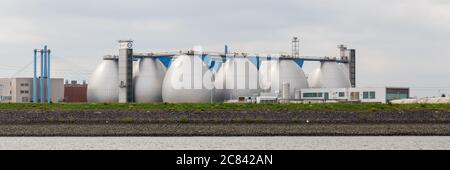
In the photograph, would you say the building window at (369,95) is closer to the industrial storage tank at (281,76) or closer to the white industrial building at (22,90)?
the industrial storage tank at (281,76)

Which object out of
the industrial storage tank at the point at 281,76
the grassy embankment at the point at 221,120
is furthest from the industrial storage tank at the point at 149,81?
the grassy embankment at the point at 221,120

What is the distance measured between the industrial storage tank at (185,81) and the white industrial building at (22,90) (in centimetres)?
2164

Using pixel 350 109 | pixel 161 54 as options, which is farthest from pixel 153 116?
pixel 161 54

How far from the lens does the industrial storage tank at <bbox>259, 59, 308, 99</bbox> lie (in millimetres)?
98375

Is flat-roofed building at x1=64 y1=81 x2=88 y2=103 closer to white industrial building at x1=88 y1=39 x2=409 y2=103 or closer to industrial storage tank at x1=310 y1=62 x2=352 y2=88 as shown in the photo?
white industrial building at x1=88 y1=39 x2=409 y2=103

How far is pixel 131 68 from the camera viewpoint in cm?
9412

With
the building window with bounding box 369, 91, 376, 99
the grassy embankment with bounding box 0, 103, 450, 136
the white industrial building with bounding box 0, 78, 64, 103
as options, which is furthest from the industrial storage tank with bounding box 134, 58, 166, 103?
the grassy embankment with bounding box 0, 103, 450, 136

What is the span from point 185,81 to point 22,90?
28.3 m

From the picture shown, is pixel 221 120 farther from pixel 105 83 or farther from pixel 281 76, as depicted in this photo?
pixel 105 83

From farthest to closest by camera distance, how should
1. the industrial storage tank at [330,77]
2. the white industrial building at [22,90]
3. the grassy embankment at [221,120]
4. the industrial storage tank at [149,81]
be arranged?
1. the industrial storage tank at [330,77]
2. the white industrial building at [22,90]
3. the industrial storage tank at [149,81]
4. the grassy embankment at [221,120]

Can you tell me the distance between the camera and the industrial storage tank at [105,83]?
98312 mm

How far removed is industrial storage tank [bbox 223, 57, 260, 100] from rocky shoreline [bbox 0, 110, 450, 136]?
138ft

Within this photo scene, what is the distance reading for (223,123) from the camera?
4747cm

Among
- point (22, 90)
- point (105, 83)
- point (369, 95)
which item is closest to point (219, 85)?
point (105, 83)
